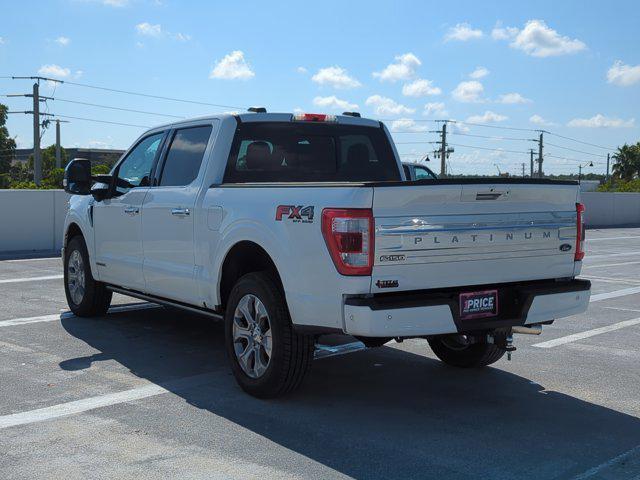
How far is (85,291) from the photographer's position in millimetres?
8617

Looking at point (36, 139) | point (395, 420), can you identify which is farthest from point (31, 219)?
point (36, 139)

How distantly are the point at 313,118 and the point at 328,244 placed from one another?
7.70 ft

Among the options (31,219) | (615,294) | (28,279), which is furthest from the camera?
(31,219)

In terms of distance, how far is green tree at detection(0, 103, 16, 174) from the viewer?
61719mm

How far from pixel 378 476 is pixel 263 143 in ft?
10.8

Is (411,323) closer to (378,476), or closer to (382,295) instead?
(382,295)

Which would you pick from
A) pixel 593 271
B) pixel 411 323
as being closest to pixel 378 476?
pixel 411 323

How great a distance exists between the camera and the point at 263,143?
6.70 metres

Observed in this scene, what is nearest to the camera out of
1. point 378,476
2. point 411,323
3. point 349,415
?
point 378,476

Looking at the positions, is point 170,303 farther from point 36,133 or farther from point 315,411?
point 36,133

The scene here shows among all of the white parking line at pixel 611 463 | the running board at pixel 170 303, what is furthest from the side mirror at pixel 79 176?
the white parking line at pixel 611 463

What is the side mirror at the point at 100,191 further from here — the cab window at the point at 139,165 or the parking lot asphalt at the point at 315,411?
the parking lot asphalt at the point at 315,411

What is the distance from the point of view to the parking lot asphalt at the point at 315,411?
172 inches

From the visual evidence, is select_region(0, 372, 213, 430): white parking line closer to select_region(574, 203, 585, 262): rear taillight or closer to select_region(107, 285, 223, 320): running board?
select_region(107, 285, 223, 320): running board
